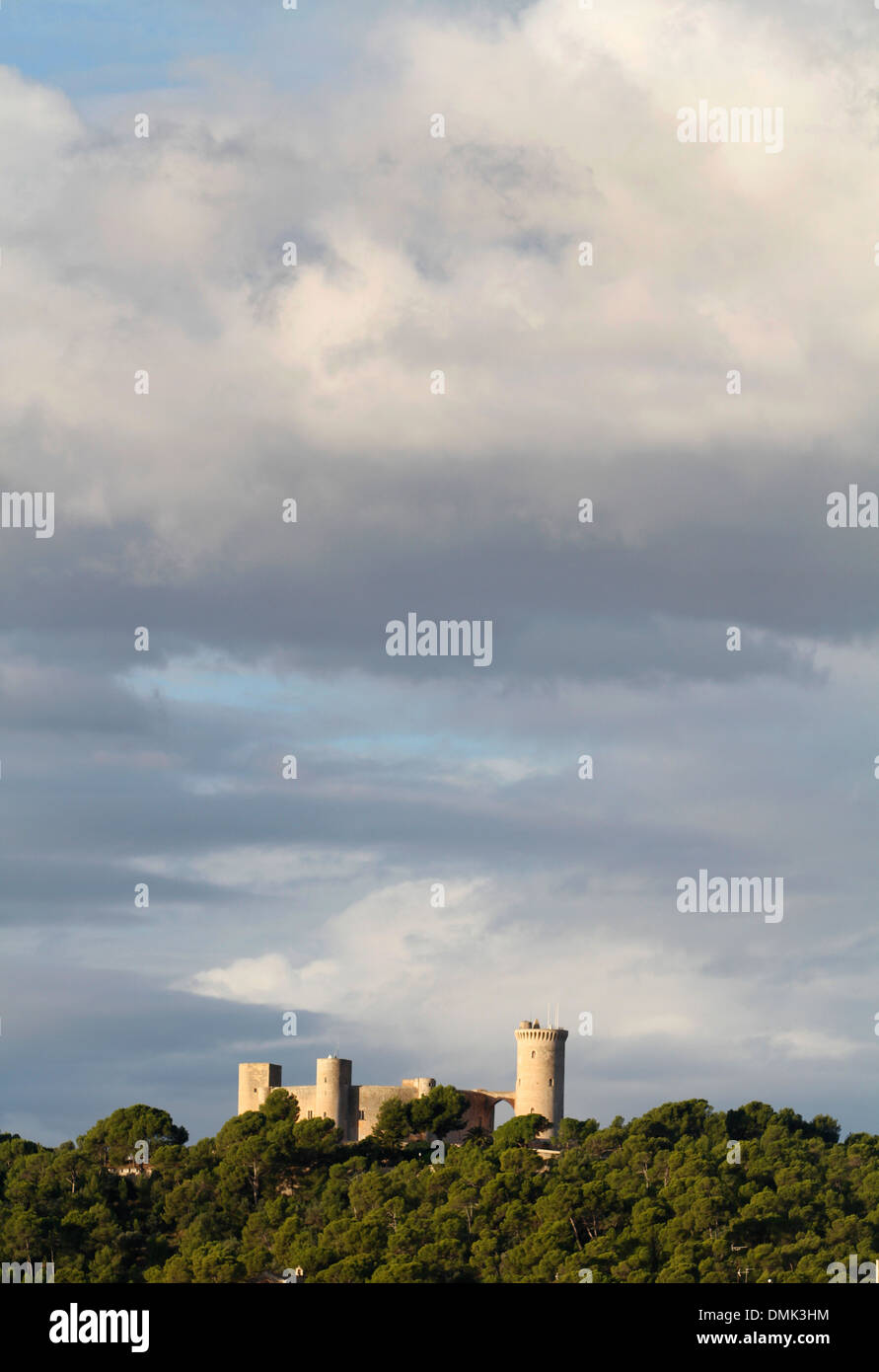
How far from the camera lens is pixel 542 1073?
12169 centimetres

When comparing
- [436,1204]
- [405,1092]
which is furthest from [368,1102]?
[436,1204]

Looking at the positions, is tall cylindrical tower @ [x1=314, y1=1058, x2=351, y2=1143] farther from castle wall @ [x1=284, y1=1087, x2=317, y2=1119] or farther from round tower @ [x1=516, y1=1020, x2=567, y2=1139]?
round tower @ [x1=516, y1=1020, x2=567, y2=1139]

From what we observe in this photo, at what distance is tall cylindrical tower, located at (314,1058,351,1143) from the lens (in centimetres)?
11894

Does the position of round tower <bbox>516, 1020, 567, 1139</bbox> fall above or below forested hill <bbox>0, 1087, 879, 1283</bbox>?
above

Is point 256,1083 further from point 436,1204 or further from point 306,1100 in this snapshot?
point 436,1204

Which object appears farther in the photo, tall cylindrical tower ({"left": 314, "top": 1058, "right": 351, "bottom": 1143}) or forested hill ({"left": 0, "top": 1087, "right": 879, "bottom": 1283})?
tall cylindrical tower ({"left": 314, "top": 1058, "right": 351, "bottom": 1143})

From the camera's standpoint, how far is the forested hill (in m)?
90.9

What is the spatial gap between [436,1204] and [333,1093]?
19.1 meters

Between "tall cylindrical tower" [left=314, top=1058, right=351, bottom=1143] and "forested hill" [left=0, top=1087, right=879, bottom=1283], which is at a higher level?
"tall cylindrical tower" [left=314, top=1058, right=351, bottom=1143]

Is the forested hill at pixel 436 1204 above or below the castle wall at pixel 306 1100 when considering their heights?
below

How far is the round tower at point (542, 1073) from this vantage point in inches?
4776

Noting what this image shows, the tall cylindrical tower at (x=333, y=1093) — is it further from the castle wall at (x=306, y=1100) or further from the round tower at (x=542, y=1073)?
the round tower at (x=542, y=1073)

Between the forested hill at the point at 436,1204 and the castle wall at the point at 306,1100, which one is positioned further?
the castle wall at the point at 306,1100
